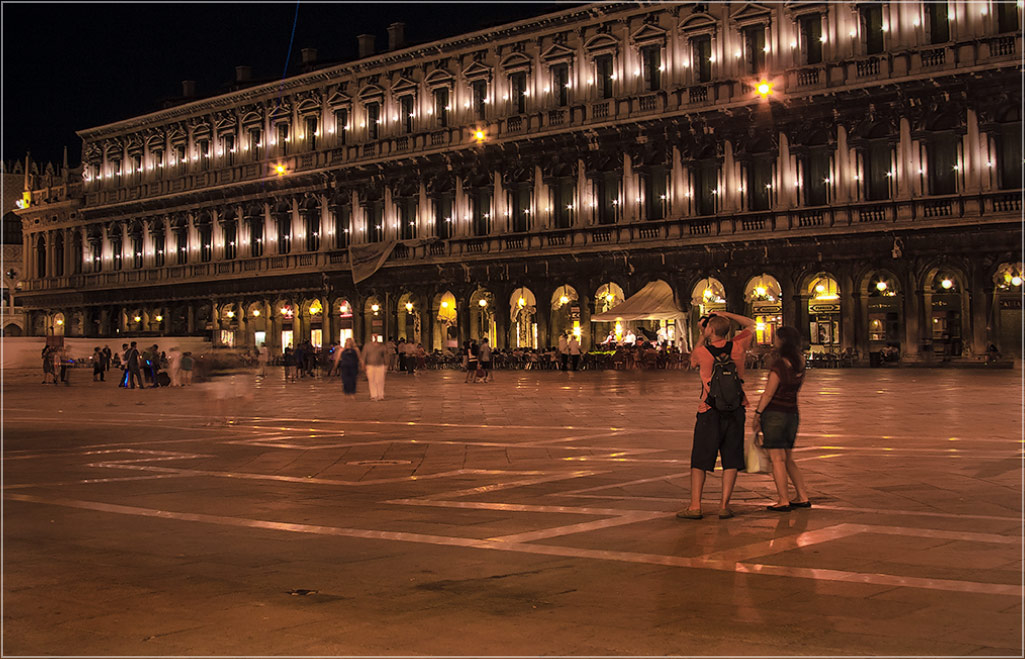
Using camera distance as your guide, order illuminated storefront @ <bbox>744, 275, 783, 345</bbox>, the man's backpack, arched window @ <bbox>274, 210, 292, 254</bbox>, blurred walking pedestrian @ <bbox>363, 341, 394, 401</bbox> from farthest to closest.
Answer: arched window @ <bbox>274, 210, 292, 254</bbox>, illuminated storefront @ <bbox>744, 275, 783, 345</bbox>, blurred walking pedestrian @ <bbox>363, 341, 394, 401</bbox>, the man's backpack

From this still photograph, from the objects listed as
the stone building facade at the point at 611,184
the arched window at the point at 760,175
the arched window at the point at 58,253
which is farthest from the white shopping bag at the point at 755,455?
the arched window at the point at 58,253

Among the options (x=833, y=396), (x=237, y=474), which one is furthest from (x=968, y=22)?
(x=237, y=474)

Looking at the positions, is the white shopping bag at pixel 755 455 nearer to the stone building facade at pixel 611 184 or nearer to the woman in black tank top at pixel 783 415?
the woman in black tank top at pixel 783 415

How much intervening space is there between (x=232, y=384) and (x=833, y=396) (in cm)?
1341

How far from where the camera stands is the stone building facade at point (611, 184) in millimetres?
39094

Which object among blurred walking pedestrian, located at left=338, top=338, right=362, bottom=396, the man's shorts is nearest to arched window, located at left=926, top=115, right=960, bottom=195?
blurred walking pedestrian, located at left=338, top=338, right=362, bottom=396

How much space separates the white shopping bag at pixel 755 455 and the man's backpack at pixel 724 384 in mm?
557

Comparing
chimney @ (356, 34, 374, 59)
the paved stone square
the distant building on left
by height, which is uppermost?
chimney @ (356, 34, 374, 59)

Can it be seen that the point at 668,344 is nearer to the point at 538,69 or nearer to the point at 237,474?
the point at 538,69

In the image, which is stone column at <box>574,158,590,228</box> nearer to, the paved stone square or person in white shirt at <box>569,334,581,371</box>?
person in white shirt at <box>569,334,581,371</box>

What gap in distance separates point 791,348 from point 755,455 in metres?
1.15

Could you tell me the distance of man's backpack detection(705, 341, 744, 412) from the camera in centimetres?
945

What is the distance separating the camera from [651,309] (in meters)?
41.0

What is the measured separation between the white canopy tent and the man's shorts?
31069 mm
